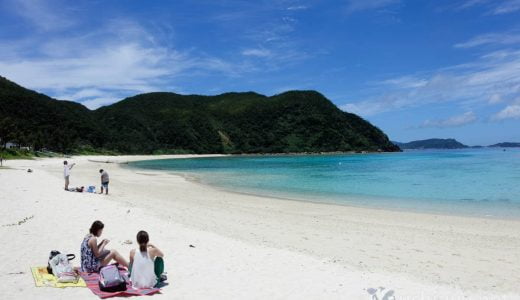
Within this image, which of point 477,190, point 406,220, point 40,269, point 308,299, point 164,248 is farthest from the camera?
point 477,190

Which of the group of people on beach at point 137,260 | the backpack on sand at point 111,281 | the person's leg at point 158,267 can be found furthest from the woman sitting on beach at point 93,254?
the person's leg at point 158,267

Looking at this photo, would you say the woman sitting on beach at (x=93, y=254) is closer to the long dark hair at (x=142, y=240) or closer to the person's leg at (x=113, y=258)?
the person's leg at (x=113, y=258)

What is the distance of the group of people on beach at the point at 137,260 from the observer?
23.5 feet

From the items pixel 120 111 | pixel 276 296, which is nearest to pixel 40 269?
pixel 276 296

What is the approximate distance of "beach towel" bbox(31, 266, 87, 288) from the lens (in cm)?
698

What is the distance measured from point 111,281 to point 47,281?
1287 mm

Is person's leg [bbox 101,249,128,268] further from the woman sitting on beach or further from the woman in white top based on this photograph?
the woman in white top

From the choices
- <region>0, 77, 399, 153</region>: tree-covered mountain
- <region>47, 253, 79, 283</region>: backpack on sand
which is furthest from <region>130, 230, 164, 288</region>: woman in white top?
<region>0, 77, 399, 153</region>: tree-covered mountain

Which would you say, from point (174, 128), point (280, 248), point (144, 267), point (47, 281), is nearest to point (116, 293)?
point (144, 267)

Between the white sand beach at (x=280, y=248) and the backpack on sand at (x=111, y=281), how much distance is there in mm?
249

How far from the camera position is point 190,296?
6812 mm

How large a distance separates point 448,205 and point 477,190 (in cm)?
937

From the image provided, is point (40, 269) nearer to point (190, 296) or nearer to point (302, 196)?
Result: point (190, 296)

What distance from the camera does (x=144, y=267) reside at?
23.6 feet
